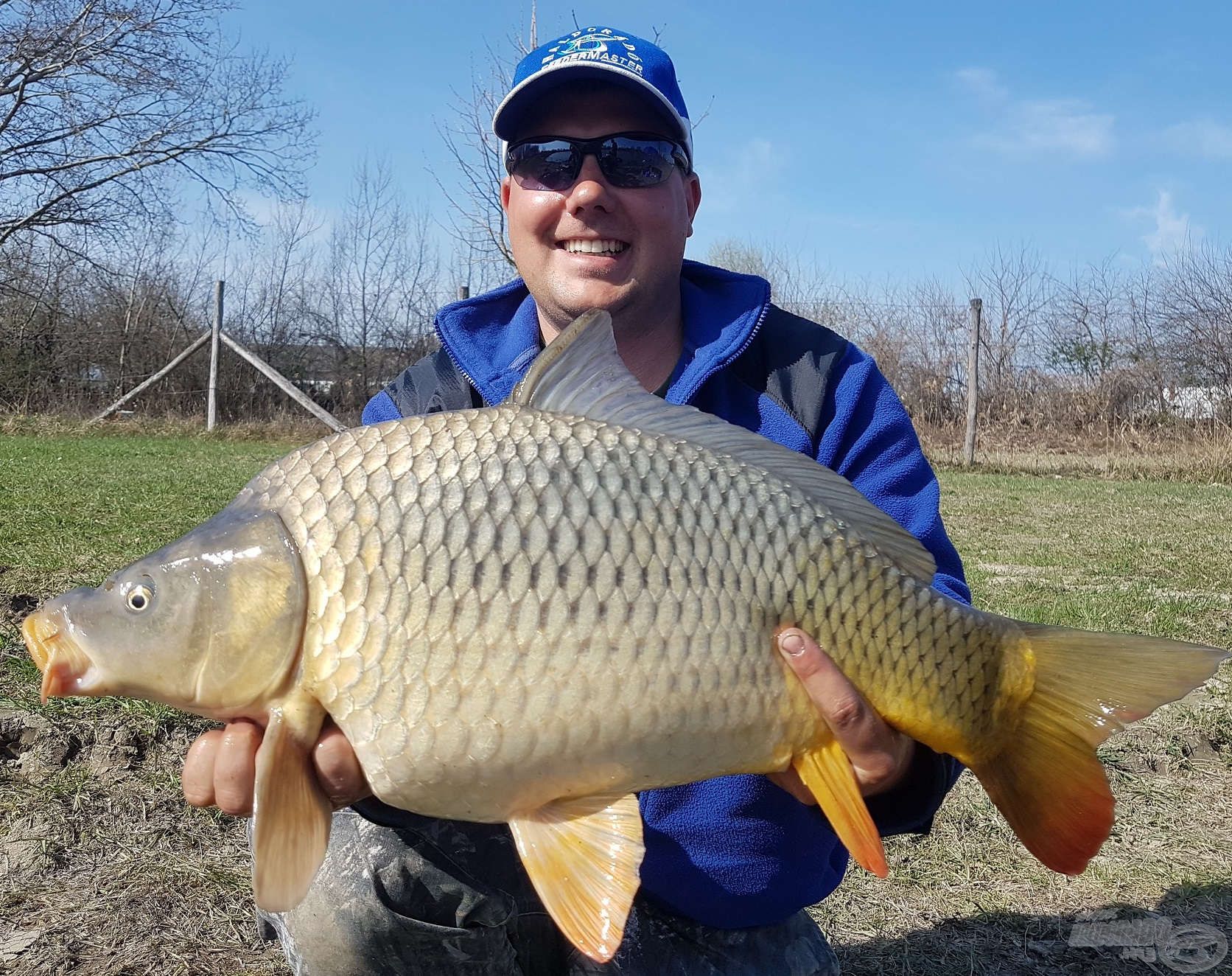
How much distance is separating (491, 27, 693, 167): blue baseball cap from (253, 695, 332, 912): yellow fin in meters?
0.98

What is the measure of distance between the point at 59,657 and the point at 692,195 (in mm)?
1188

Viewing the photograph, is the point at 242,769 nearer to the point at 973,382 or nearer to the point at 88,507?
the point at 88,507

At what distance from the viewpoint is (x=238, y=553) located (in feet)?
3.13

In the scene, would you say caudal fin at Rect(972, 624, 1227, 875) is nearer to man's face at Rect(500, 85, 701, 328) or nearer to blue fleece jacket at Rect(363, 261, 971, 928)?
blue fleece jacket at Rect(363, 261, 971, 928)

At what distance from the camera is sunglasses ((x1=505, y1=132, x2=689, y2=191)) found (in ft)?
5.11

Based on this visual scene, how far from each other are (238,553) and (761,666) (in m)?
0.49

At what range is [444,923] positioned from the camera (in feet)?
4.76

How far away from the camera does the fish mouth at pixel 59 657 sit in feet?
3.18

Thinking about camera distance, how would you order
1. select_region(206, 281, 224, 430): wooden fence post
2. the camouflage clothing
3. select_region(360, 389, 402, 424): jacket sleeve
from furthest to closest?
select_region(206, 281, 224, 430): wooden fence post
select_region(360, 389, 402, 424): jacket sleeve
the camouflage clothing

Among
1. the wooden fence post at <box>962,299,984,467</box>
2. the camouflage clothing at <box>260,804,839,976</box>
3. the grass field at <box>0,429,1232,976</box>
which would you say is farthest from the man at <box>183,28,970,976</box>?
the wooden fence post at <box>962,299,984,467</box>

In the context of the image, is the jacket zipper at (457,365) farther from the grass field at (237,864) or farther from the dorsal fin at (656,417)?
the grass field at (237,864)

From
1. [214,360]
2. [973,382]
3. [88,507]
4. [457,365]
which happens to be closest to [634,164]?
[457,365]

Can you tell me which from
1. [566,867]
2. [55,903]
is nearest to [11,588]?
[55,903]

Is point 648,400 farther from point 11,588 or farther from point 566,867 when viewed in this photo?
point 11,588
